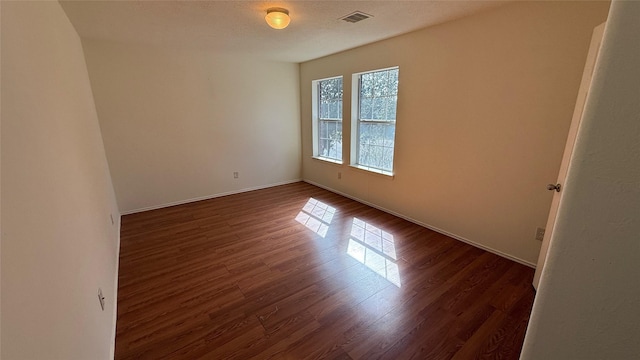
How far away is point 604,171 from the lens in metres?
0.50

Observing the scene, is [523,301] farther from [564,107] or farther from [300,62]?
[300,62]

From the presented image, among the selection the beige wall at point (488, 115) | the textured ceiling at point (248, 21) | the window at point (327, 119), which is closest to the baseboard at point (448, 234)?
the beige wall at point (488, 115)

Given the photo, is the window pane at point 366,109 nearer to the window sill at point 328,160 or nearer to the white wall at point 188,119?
the window sill at point 328,160

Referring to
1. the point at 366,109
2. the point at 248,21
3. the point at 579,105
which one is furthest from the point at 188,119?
the point at 579,105

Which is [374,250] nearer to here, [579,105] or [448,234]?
[448,234]

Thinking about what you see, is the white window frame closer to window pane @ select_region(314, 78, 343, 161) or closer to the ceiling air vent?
window pane @ select_region(314, 78, 343, 161)

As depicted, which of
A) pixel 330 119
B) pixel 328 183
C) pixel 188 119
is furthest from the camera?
pixel 328 183

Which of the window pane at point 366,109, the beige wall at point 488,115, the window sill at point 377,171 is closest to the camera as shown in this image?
the beige wall at point 488,115

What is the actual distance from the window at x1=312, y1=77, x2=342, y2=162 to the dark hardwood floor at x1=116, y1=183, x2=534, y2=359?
1741mm

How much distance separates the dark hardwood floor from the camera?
1694 millimetres

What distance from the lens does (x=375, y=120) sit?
12.5 ft

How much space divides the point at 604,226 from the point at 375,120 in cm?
346

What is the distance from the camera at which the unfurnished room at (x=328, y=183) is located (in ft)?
1.86

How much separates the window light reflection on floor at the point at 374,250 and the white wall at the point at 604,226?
1782mm
